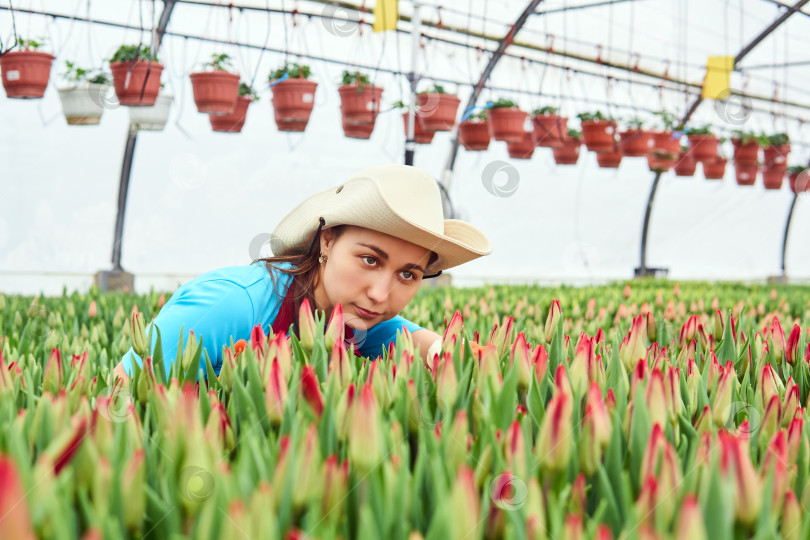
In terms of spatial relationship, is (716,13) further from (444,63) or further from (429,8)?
(429,8)

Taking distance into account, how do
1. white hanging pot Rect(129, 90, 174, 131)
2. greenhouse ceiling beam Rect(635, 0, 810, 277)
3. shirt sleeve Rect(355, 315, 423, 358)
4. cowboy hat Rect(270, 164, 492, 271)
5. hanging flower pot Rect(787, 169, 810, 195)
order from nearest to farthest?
1. cowboy hat Rect(270, 164, 492, 271)
2. shirt sleeve Rect(355, 315, 423, 358)
3. white hanging pot Rect(129, 90, 174, 131)
4. greenhouse ceiling beam Rect(635, 0, 810, 277)
5. hanging flower pot Rect(787, 169, 810, 195)

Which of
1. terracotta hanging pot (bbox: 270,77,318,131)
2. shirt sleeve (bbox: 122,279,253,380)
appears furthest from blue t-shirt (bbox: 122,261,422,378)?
terracotta hanging pot (bbox: 270,77,318,131)

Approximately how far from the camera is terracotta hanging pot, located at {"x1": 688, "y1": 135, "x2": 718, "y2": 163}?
30.3 feet

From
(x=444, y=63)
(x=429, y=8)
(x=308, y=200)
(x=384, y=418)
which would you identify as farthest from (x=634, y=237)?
(x=384, y=418)

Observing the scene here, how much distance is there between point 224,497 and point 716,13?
11434mm

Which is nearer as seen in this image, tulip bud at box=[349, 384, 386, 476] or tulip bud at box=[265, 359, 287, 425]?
tulip bud at box=[349, 384, 386, 476]

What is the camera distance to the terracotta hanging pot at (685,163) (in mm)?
9576

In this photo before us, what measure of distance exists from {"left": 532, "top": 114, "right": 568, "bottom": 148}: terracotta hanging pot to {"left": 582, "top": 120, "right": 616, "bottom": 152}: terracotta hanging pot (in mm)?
297

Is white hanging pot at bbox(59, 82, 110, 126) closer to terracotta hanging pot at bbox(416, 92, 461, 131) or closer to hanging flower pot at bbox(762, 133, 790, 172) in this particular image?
terracotta hanging pot at bbox(416, 92, 461, 131)

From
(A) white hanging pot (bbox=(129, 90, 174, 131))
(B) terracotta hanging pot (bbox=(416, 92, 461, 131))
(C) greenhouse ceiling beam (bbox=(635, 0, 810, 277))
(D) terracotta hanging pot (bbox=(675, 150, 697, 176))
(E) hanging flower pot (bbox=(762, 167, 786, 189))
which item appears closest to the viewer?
(A) white hanging pot (bbox=(129, 90, 174, 131))

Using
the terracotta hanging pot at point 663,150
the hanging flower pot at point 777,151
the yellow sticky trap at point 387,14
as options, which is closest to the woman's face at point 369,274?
the yellow sticky trap at point 387,14

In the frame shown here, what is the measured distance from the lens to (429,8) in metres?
7.79

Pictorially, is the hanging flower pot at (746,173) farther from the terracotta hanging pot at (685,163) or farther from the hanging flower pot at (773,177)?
the terracotta hanging pot at (685,163)

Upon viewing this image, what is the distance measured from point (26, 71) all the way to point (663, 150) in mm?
6795
